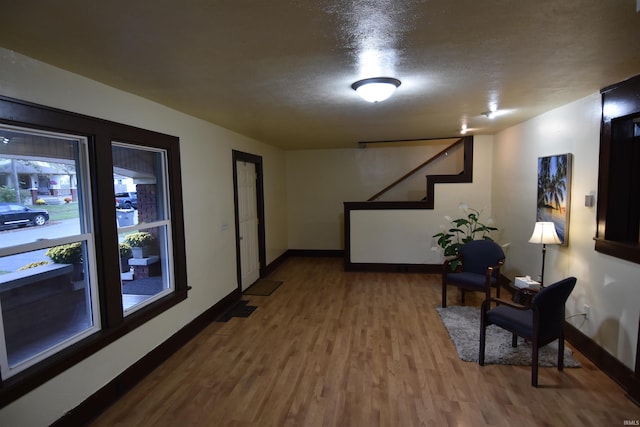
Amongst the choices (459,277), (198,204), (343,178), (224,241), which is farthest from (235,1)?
(343,178)

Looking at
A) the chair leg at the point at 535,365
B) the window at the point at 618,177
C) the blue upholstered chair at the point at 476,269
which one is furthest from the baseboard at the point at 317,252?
the window at the point at 618,177

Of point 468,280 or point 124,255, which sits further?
point 468,280

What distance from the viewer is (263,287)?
16.8 feet

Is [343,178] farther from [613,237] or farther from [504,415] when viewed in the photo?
[504,415]

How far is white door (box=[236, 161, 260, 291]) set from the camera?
194 inches

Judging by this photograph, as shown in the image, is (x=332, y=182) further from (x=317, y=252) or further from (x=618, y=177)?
(x=618, y=177)

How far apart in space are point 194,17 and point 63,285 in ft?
6.55

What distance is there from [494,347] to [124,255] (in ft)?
11.3

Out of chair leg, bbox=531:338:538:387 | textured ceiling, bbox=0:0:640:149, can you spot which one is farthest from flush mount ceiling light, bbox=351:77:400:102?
chair leg, bbox=531:338:538:387

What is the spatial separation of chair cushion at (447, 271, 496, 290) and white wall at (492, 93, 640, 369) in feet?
2.09

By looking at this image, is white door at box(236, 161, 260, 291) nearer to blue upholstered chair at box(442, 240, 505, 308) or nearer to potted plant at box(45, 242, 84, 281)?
potted plant at box(45, 242, 84, 281)

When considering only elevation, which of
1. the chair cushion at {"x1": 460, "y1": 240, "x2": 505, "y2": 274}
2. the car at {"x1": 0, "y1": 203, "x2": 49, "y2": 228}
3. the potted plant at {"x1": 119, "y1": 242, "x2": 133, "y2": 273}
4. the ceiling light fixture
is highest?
the ceiling light fixture

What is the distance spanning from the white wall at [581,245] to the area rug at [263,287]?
3485 mm

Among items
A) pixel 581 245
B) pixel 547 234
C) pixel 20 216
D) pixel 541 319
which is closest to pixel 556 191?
pixel 547 234
